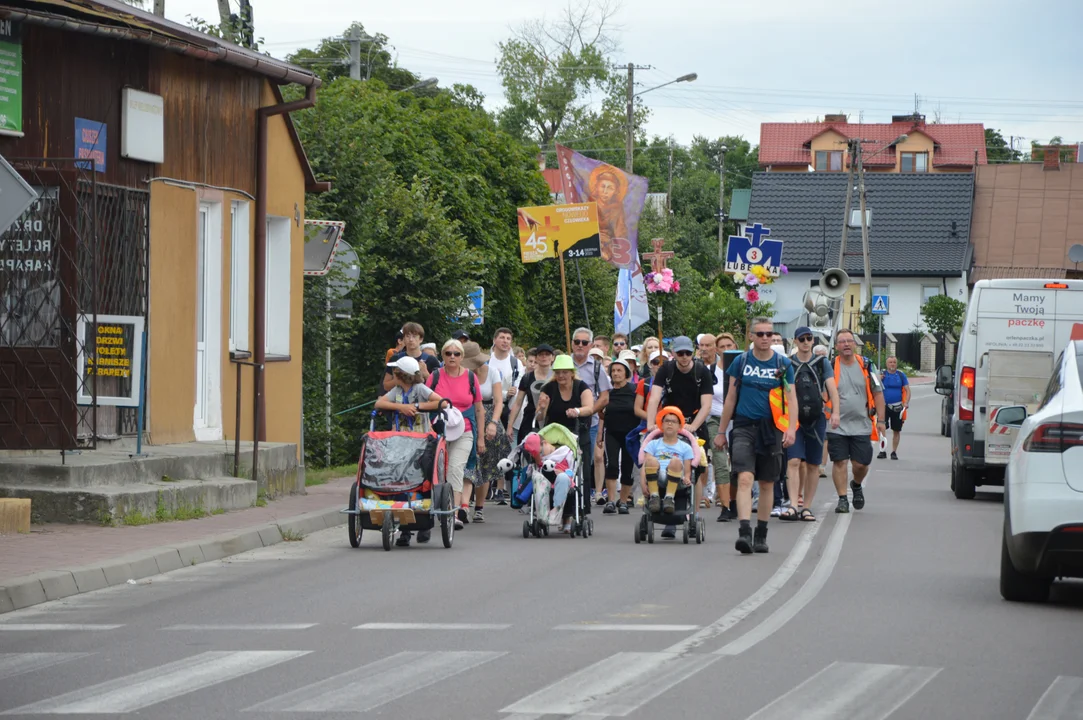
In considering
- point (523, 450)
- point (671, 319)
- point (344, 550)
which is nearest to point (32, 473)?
point (344, 550)

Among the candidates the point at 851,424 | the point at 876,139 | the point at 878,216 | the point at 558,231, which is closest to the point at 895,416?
the point at 558,231

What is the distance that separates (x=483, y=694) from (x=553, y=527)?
28.1 ft

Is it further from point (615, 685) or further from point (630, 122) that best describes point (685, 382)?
point (630, 122)

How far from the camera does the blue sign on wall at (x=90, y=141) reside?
15680mm

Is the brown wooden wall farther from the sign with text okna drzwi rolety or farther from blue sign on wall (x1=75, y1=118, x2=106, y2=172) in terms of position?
the sign with text okna drzwi rolety

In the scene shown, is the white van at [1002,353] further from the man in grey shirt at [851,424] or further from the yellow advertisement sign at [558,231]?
the yellow advertisement sign at [558,231]

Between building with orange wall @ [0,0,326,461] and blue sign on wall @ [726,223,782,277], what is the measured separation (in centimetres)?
1130

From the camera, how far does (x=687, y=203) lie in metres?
104

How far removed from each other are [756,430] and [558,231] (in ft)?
51.4

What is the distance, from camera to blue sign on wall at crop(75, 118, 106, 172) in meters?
15.7

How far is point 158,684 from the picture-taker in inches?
292

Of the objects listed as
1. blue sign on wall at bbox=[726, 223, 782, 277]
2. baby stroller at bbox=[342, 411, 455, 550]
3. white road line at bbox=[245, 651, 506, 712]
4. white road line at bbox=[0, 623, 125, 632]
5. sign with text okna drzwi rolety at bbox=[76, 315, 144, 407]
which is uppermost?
blue sign on wall at bbox=[726, 223, 782, 277]

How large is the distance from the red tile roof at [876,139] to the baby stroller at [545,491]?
93631 mm

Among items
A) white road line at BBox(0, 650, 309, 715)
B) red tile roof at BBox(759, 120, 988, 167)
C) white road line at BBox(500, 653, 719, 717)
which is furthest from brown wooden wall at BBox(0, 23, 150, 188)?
red tile roof at BBox(759, 120, 988, 167)
